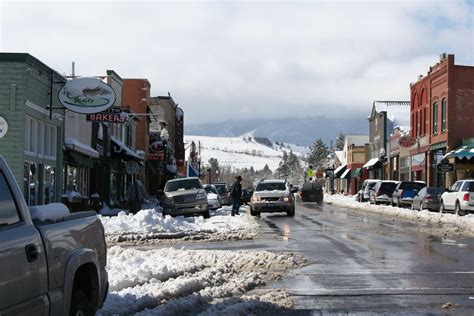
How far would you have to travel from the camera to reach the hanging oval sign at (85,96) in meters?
25.6

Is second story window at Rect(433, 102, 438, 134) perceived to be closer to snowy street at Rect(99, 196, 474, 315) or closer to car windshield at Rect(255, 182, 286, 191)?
car windshield at Rect(255, 182, 286, 191)

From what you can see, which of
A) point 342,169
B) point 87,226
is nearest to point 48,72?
point 87,226

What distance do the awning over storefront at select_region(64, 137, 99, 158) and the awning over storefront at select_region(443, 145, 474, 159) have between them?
23650 millimetres

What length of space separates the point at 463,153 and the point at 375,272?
113ft

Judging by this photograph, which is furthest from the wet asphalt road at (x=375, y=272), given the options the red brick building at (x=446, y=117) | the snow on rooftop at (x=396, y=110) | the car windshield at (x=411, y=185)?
the snow on rooftop at (x=396, y=110)

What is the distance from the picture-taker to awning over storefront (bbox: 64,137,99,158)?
28.8 m

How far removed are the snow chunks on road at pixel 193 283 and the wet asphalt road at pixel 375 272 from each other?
377 mm

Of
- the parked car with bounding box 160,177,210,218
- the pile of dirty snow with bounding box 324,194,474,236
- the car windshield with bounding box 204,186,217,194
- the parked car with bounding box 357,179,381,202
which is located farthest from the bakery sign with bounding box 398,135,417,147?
the parked car with bounding box 160,177,210,218

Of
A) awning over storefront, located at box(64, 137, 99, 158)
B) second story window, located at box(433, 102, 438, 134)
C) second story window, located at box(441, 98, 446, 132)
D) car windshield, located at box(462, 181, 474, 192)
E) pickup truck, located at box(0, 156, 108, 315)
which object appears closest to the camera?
pickup truck, located at box(0, 156, 108, 315)

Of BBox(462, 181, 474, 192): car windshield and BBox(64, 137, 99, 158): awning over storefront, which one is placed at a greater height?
BBox(64, 137, 99, 158): awning over storefront

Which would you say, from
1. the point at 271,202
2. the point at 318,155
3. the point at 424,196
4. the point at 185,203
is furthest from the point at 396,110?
the point at 318,155

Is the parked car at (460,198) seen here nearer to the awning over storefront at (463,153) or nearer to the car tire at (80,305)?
the awning over storefront at (463,153)

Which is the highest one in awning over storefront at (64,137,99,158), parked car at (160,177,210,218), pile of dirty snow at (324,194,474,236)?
awning over storefront at (64,137,99,158)

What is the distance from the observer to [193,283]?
9.89m
